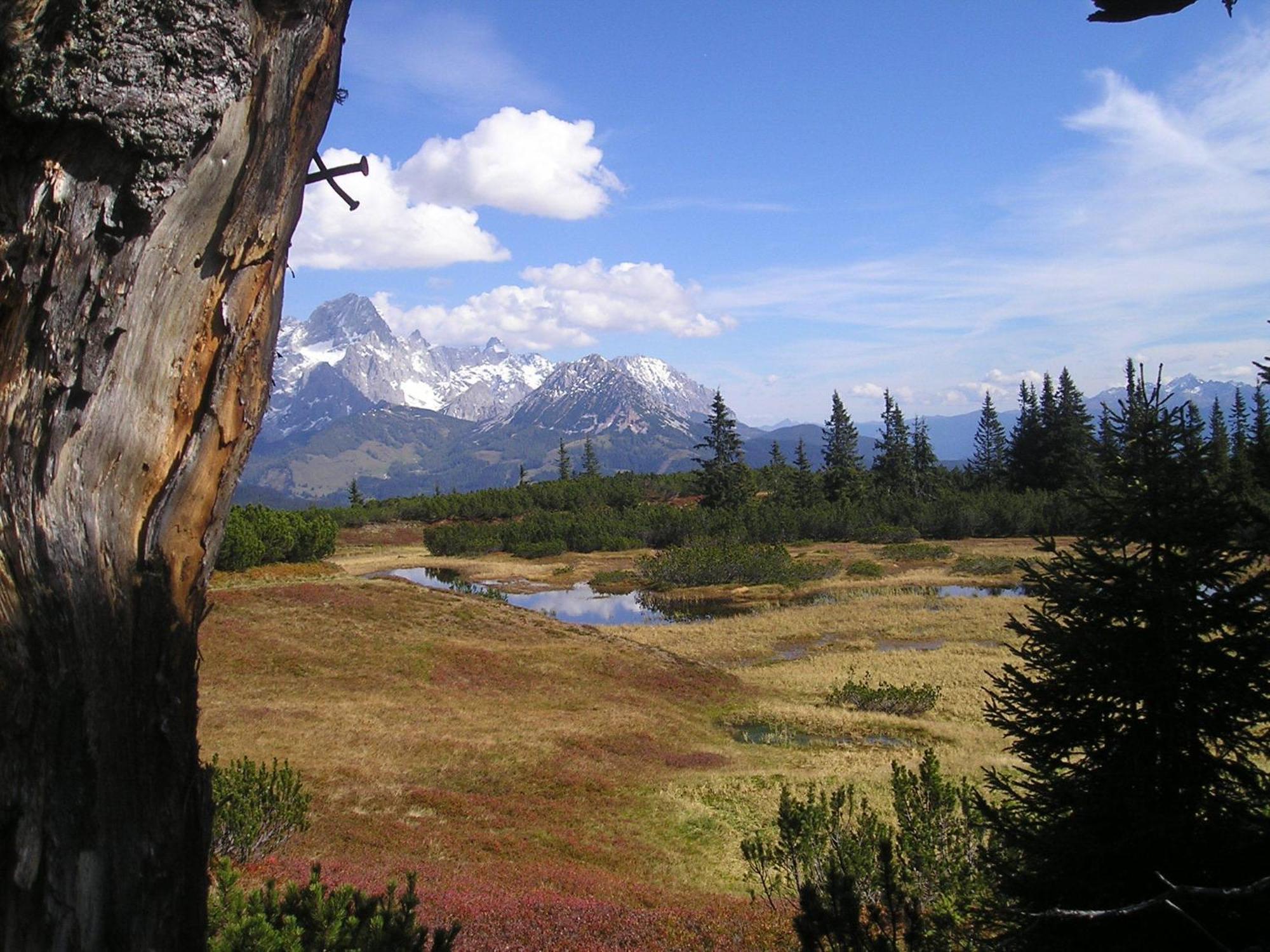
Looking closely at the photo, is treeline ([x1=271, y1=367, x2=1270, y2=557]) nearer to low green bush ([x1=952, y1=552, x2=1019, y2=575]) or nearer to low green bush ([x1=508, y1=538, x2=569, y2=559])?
low green bush ([x1=508, y1=538, x2=569, y2=559])

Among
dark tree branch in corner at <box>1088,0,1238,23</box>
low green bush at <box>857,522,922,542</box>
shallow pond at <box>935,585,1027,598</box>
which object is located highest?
dark tree branch in corner at <box>1088,0,1238,23</box>

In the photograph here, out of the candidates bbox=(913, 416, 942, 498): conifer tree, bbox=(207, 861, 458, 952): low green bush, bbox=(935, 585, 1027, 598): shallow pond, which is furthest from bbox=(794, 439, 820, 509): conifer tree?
bbox=(207, 861, 458, 952): low green bush

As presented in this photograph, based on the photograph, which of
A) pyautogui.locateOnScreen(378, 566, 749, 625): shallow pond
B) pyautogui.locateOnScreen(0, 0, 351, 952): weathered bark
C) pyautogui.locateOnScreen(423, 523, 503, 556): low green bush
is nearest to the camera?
pyautogui.locateOnScreen(0, 0, 351, 952): weathered bark

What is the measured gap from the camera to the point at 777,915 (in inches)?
344

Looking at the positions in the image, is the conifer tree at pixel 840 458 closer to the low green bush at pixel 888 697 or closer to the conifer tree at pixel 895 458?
the conifer tree at pixel 895 458

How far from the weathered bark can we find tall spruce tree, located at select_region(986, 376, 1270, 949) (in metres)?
5.22

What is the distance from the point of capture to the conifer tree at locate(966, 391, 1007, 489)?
9138 cm

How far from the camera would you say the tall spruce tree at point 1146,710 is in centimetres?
542

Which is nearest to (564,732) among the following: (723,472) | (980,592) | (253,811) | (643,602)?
(253,811)

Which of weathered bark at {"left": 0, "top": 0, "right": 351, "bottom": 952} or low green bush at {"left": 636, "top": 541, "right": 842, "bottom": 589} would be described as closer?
weathered bark at {"left": 0, "top": 0, "right": 351, "bottom": 952}

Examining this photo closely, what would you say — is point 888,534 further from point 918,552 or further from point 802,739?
point 802,739

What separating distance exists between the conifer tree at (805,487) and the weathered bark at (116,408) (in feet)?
266

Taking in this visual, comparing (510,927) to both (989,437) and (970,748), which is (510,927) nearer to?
(970,748)

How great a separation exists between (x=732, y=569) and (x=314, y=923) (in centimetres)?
5309
